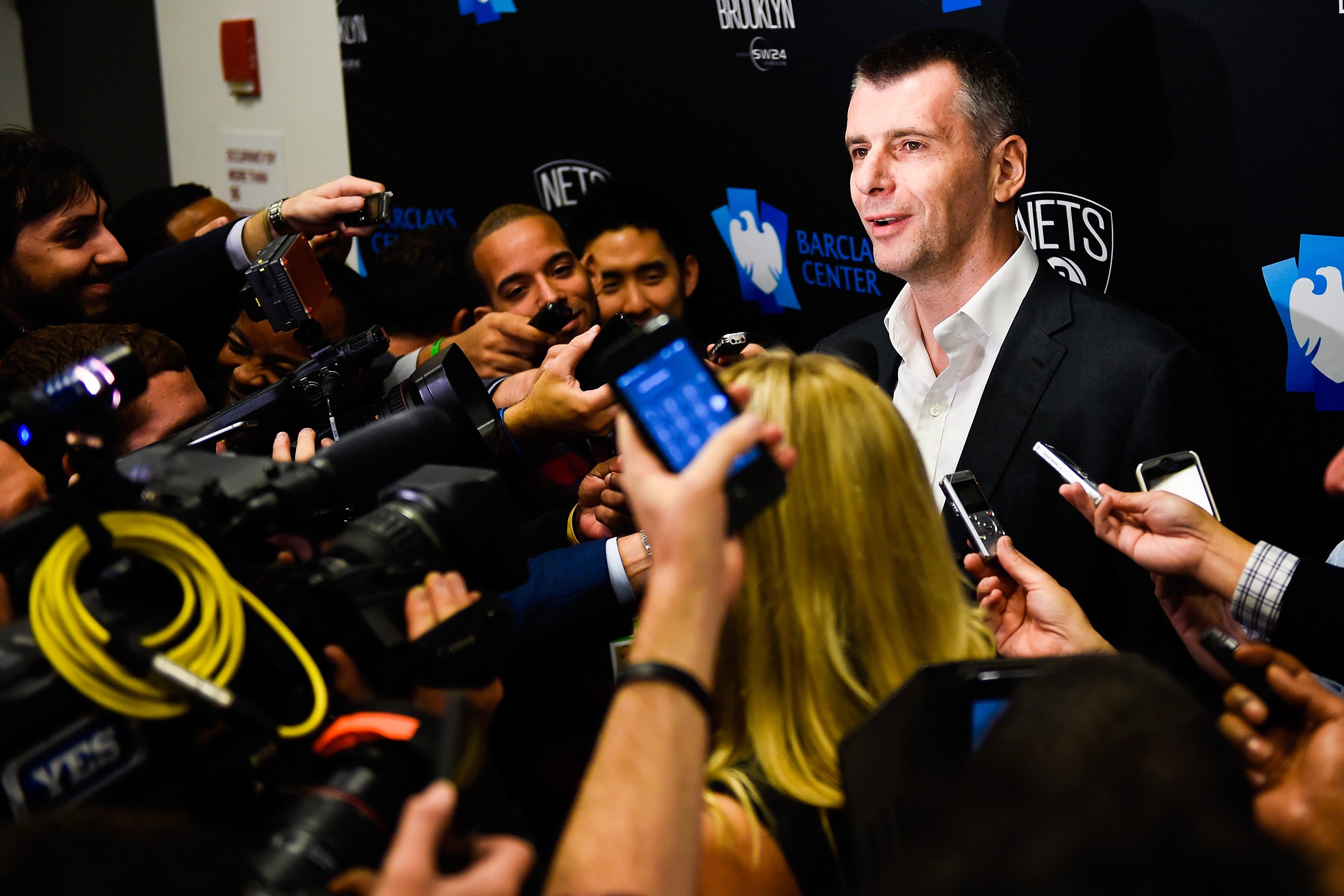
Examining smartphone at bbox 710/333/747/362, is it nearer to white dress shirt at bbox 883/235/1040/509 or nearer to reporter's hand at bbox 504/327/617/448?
reporter's hand at bbox 504/327/617/448

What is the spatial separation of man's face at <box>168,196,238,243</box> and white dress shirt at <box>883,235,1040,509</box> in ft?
7.12

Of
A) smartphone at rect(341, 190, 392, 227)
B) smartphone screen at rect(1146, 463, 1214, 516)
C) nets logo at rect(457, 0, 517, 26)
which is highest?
nets logo at rect(457, 0, 517, 26)

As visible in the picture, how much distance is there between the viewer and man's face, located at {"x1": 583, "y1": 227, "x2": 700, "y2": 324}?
8.60 ft

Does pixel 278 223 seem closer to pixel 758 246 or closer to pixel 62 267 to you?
pixel 62 267

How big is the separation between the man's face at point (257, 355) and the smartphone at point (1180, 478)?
5.98ft

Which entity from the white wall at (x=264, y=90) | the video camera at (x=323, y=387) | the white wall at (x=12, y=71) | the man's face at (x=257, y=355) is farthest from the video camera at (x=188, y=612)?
the white wall at (x=12, y=71)

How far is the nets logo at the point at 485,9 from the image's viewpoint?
3029 millimetres

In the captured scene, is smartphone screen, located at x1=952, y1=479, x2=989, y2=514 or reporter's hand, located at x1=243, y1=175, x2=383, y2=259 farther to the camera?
reporter's hand, located at x1=243, y1=175, x2=383, y2=259

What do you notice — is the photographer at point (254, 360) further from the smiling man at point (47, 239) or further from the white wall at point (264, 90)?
the white wall at point (264, 90)

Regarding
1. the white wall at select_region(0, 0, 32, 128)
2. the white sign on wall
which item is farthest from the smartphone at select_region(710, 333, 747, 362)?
the white wall at select_region(0, 0, 32, 128)

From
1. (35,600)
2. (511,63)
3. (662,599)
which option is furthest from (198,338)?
(662,599)

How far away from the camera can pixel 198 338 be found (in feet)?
8.39

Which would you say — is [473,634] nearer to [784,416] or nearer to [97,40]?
[784,416]

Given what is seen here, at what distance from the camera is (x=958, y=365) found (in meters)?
1.95
